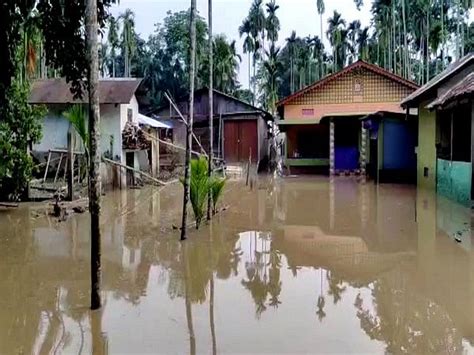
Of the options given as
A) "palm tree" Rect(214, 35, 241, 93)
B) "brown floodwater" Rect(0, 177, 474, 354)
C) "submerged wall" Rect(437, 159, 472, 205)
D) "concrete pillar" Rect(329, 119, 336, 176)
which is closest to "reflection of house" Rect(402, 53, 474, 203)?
"submerged wall" Rect(437, 159, 472, 205)

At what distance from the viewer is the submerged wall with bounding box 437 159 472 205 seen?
45.3 ft

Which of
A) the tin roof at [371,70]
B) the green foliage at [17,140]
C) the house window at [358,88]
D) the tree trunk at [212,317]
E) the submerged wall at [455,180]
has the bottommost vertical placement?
the tree trunk at [212,317]

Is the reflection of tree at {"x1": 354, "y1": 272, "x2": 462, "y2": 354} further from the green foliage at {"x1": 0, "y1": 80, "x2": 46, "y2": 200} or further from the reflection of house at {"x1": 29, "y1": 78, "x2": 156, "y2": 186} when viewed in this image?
the reflection of house at {"x1": 29, "y1": 78, "x2": 156, "y2": 186}

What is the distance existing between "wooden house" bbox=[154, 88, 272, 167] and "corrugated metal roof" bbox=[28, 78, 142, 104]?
34.7 feet

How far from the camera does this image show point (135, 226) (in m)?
12.1

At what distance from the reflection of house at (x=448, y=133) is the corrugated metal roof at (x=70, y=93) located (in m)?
10.7

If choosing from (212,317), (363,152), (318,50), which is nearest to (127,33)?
(318,50)

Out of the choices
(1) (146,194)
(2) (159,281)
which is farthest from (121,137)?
(2) (159,281)

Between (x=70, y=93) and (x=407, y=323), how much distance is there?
1714 centimetres

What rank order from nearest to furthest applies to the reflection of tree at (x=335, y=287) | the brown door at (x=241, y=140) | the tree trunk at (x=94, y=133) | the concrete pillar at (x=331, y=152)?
the tree trunk at (x=94, y=133), the reflection of tree at (x=335, y=287), the concrete pillar at (x=331, y=152), the brown door at (x=241, y=140)

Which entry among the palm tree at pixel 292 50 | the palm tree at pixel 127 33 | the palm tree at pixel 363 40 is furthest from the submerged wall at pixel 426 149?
the palm tree at pixel 292 50

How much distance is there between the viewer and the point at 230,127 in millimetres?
31953

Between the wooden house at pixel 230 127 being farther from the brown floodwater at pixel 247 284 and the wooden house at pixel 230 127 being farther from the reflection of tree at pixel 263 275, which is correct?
the reflection of tree at pixel 263 275

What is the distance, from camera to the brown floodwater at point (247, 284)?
5188 millimetres
